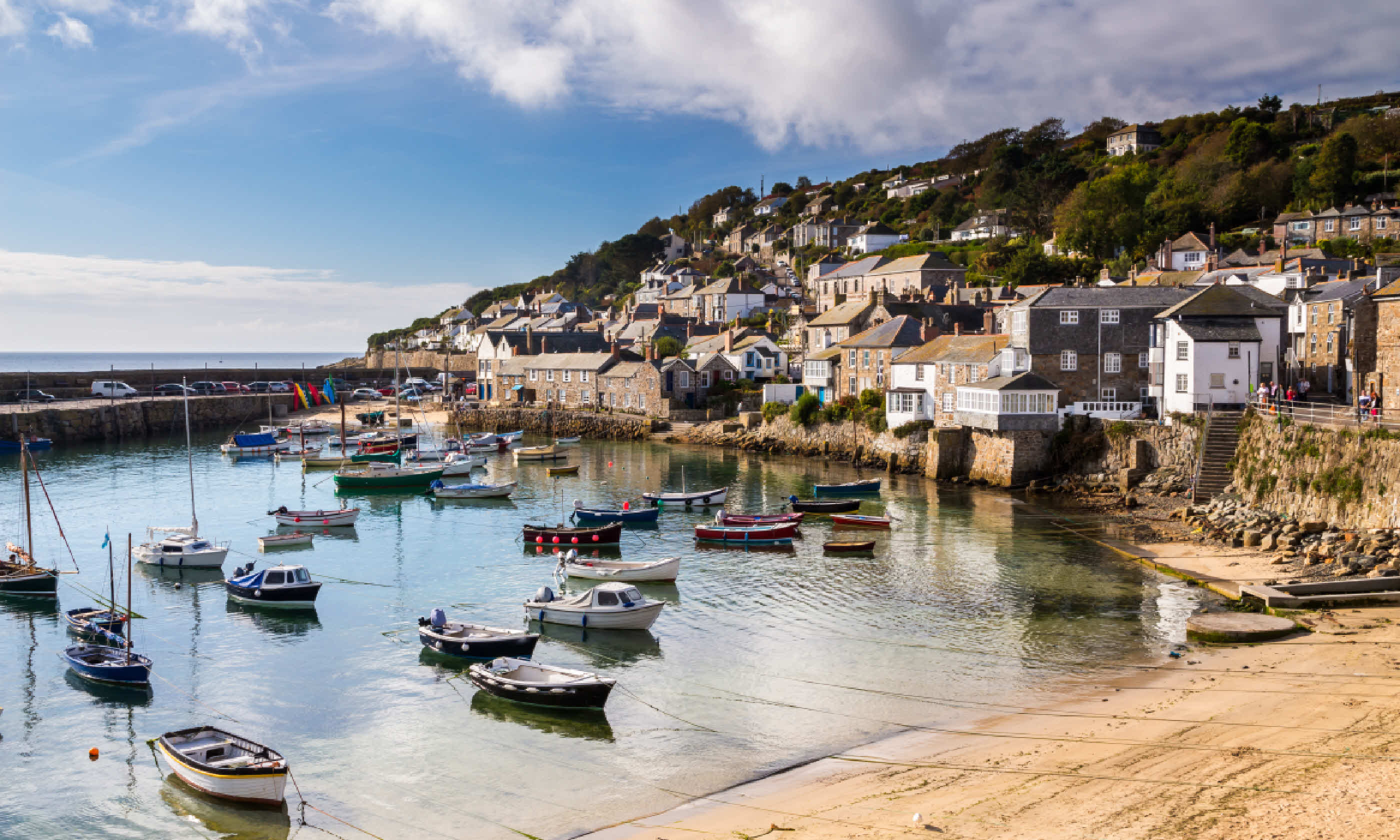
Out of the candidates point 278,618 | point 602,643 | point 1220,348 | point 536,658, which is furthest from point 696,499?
point 1220,348

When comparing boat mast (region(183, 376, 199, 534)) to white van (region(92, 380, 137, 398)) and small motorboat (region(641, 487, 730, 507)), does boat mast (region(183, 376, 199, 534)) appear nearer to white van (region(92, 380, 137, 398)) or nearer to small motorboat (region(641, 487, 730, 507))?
small motorboat (region(641, 487, 730, 507))

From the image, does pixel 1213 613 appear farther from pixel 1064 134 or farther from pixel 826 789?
pixel 1064 134

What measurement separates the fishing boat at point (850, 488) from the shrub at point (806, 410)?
15.9 m

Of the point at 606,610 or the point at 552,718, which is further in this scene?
the point at 606,610

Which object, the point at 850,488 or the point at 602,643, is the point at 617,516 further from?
the point at 602,643

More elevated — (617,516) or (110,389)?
(110,389)

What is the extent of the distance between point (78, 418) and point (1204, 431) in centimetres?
8459

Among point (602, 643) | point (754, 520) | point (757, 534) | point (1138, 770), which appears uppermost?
point (754, 520)

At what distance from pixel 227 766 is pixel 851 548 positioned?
2433 centimetres

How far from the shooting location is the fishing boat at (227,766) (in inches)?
664

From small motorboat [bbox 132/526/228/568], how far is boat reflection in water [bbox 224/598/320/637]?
4899 millimetres

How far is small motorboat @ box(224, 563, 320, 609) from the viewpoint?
3002 centimetres

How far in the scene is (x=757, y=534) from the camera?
3850cm

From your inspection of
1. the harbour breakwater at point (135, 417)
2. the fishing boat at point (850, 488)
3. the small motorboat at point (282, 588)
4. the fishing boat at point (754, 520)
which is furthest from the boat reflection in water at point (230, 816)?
the harbour breakwater at point (135, 417)
